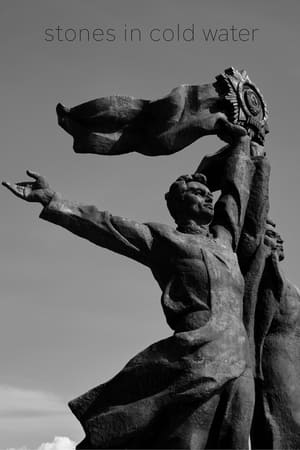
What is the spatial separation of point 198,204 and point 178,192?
0.75 feet

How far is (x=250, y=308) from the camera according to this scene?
833 cm

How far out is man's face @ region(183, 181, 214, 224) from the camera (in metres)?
8.32

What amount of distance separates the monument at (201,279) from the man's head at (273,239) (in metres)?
0.02

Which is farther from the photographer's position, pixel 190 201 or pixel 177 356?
pixel 190 201

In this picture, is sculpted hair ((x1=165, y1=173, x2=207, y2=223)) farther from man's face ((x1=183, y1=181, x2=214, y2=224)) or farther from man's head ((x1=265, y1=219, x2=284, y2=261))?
man's head ((x1=265, y1=219, x2=284, y2=261))

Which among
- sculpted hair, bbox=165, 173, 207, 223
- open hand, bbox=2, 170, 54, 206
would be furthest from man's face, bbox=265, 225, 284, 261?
open hand, bbox=2, 170, 54, 206

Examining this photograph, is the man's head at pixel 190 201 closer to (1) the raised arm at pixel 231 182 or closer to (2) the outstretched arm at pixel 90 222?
(1) the raised arm at pixel 231 182

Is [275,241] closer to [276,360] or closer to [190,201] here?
[190,201]

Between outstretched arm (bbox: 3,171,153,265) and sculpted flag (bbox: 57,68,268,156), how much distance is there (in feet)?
3.99

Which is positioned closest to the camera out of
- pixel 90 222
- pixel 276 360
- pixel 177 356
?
pixel 177 356

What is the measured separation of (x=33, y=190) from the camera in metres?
7.96

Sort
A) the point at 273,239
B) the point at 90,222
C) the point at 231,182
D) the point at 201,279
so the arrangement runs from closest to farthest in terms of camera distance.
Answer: the point at 201,279
the point at 90,222
the point at 231,182
the point at 273,239

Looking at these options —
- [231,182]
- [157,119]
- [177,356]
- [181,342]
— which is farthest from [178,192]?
[177,356]

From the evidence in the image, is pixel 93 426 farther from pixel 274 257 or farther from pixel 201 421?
pixel 274 257
